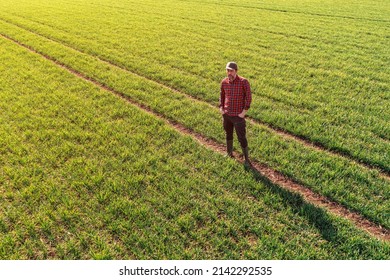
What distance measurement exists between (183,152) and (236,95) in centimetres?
196

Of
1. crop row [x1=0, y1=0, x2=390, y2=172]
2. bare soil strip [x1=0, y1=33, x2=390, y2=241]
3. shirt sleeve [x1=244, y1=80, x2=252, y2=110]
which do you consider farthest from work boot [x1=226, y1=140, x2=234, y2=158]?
crop row [x1=0, y1=0, x2=390, y2=172]

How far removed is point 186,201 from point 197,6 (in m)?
27.1

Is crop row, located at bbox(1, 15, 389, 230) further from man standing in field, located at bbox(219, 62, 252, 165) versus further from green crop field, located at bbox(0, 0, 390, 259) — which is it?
man standing in field, located at bbox(219, 62, 252, 165)

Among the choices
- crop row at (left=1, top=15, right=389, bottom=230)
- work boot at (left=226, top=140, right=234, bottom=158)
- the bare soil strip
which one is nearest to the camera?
the bare soil strip

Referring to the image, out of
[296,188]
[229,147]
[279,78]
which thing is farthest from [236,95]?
[279,78]

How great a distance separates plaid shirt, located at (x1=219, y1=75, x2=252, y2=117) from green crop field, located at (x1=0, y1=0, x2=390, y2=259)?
1227 millimetres

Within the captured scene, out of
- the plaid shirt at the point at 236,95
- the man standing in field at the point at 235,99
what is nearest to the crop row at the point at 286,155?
the man standing in field at the point at 235,99

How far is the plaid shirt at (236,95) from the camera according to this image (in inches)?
221

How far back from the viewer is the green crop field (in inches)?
184

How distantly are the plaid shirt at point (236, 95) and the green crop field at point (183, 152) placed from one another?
123 cm

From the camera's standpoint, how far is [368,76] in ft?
36.1

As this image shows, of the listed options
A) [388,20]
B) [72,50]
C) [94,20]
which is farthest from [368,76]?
[94,20]

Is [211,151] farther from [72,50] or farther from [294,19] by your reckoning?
[294,19]

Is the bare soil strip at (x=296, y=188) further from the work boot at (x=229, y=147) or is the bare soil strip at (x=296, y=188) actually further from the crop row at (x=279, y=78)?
the crop row at (x=279, y=78)
